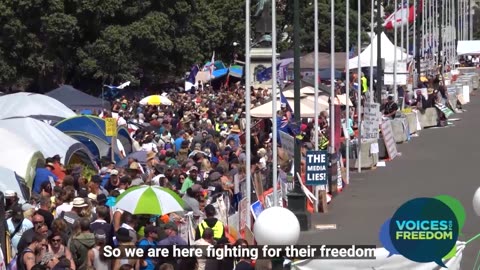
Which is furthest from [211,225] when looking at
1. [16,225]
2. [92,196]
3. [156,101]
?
[156,101]

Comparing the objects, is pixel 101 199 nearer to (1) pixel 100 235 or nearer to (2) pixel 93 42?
(1) pixel 100 235

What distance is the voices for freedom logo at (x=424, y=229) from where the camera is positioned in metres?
9.13

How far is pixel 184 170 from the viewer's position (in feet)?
64.1

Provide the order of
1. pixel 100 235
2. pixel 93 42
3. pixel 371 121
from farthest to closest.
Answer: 1. pixel 93 42
2. pixel 371 121
3. pixel 100 235

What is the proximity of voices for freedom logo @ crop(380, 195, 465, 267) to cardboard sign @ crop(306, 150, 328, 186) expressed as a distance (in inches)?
495

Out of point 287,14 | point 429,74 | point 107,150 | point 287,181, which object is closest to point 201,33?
point 287,14

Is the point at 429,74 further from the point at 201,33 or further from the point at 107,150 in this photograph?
the point at 107,150

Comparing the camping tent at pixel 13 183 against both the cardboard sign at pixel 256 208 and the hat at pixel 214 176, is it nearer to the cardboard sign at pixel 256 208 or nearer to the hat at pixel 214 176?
the hat at pixel 214 176

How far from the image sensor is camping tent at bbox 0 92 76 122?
27109 mm

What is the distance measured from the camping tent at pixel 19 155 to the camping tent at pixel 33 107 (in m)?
5.25

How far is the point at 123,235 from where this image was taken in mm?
12688

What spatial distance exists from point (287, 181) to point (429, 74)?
1659 inches

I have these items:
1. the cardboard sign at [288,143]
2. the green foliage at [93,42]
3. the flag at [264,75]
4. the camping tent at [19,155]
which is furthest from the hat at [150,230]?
the green foliage at [93,42]

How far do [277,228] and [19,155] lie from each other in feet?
40.8
